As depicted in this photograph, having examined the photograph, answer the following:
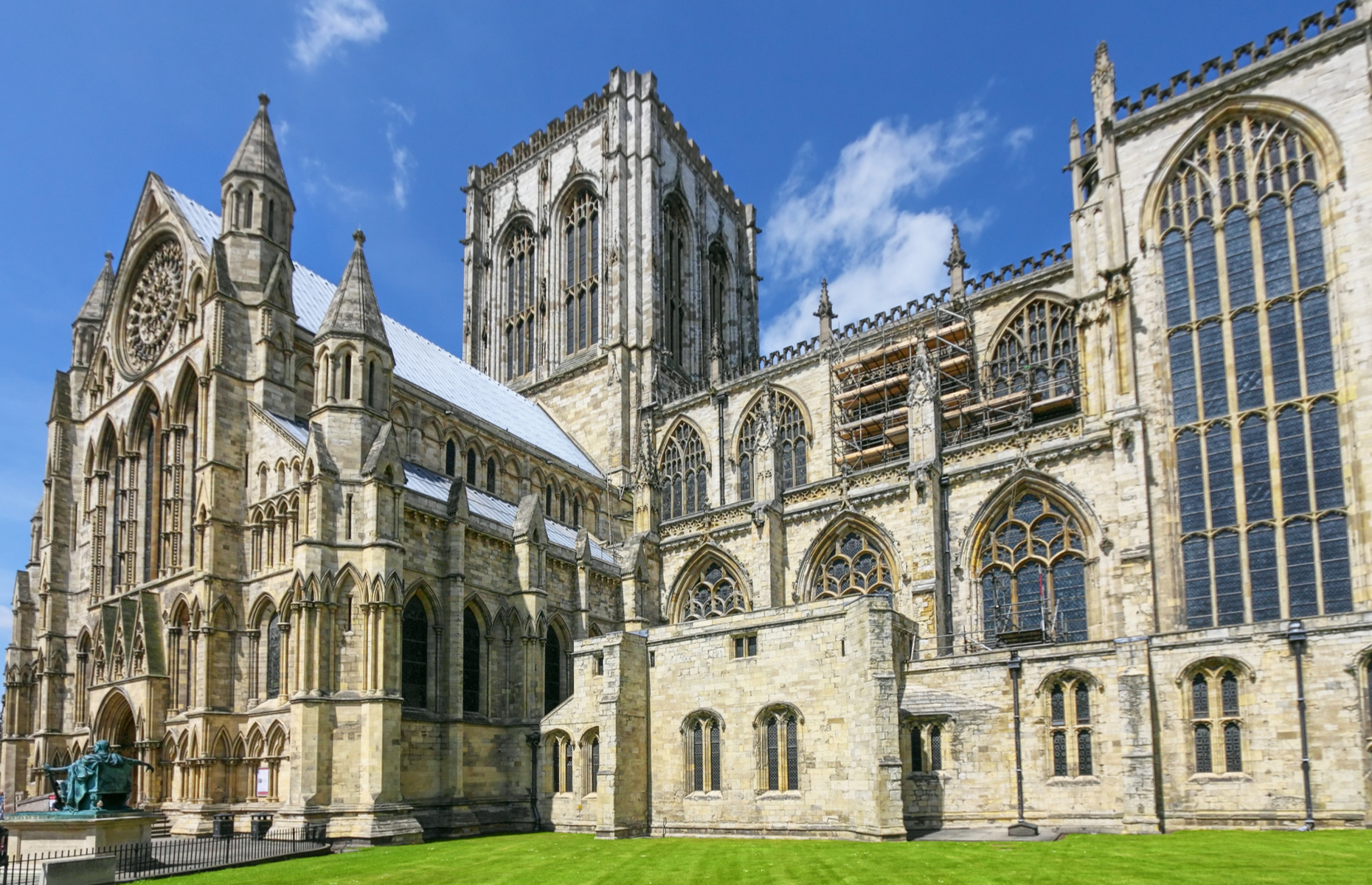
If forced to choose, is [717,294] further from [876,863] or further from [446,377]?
[876,863]

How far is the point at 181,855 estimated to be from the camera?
26000mm

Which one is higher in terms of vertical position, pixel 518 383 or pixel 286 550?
pixel 518 383

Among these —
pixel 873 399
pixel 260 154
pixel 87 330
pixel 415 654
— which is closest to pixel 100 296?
pixel 87 330

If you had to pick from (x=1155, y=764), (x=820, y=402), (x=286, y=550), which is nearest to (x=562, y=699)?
(x=286, y=550)

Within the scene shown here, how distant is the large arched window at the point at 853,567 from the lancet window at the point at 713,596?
3.56m

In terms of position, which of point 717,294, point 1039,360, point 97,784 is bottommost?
point 97,784

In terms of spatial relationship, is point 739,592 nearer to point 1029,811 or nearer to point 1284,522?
point 1029,811

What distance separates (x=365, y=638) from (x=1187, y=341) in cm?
2638

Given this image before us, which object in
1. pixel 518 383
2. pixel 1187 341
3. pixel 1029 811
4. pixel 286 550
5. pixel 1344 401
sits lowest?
pixel 1029 811

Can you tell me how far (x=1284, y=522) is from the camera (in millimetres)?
30406

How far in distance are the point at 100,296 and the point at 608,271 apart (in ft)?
77.9

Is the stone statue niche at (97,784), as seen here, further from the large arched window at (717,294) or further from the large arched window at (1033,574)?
the large arched window at (717,294)

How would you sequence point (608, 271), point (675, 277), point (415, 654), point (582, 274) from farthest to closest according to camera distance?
1. point (675, 277)
2. point (582, 274)
3. point (608, 271)
4. point (415, 654)

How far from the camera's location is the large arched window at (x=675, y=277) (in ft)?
193
